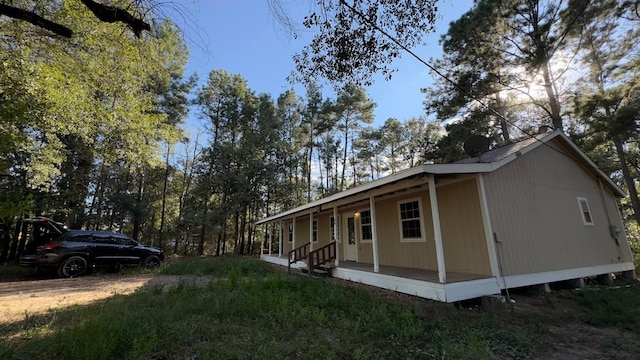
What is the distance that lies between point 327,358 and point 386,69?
12.3 feet

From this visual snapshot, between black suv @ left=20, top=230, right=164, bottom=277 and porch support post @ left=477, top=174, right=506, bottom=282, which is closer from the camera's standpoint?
porch support post @ left=477, top=174, right=506, bottom=282

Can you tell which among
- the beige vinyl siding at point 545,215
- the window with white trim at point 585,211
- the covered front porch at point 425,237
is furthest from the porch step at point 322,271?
the window with white trim at point 585,211

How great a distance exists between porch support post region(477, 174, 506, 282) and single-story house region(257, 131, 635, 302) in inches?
0.8

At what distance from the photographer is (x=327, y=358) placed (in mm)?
3090

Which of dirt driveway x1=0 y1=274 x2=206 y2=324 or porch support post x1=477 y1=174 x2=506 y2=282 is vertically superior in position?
porch support post x1=477 y1=174 x2=506 y2=282

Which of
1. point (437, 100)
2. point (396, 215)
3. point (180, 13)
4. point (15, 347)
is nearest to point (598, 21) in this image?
point (437, 100)

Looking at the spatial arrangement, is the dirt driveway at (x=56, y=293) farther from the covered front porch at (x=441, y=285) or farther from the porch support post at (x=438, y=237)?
the porch support post at (x=438, y=237)

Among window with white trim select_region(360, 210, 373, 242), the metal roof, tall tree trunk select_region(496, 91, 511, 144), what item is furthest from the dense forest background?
window with white trim select_region(360, 210, 373, 242)

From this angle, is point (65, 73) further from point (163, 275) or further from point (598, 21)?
point (598, 21)

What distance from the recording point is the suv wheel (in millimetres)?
8375

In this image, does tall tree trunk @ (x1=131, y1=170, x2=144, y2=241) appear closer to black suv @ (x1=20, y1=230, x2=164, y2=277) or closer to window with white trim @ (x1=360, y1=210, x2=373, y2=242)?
black suv @ (x1=20, y1=230, x2=164, y2=277)

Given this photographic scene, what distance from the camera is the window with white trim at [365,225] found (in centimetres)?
975

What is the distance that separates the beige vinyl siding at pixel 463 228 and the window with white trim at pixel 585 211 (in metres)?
4.30

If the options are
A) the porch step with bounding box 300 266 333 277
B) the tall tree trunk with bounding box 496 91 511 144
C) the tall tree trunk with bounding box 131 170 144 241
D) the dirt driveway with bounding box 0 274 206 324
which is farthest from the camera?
the tall tree trunk with bounding box 131 170 144 241
